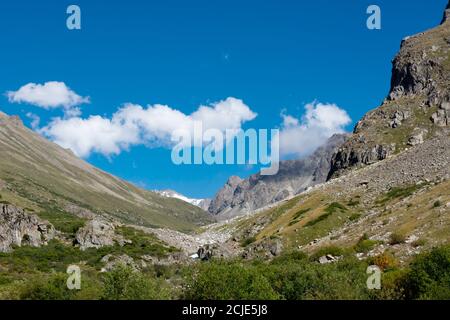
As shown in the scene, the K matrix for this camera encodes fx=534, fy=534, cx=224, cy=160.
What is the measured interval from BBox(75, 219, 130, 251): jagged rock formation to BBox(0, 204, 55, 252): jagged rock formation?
8144 millimetres

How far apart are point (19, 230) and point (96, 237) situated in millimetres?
17217

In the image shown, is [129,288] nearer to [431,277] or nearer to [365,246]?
[431,277]

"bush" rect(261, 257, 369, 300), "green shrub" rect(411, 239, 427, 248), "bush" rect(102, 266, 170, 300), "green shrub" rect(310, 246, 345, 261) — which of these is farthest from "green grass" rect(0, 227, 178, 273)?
"green shrub" rect(411, 239, 427, 248)

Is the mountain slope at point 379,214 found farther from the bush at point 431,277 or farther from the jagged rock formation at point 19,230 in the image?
the jagged rock formation at point 19,230

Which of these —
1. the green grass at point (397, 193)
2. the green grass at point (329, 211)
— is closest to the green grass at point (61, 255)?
the green grass at point (329, 211)

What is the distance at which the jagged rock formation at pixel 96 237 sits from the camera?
124 m

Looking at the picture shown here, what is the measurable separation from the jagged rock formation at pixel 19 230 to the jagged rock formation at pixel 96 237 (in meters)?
8.14

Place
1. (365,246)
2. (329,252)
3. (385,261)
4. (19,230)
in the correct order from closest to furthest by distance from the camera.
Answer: (385,261) < (365,246) < (329,252) < (19,230)

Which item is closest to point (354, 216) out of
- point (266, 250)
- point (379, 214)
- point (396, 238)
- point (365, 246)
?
point (379, 214)

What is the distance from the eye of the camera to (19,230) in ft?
399

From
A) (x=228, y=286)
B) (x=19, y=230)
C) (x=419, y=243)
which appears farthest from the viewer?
(x=19, y=230)

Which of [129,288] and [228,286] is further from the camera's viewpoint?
[228,286]
